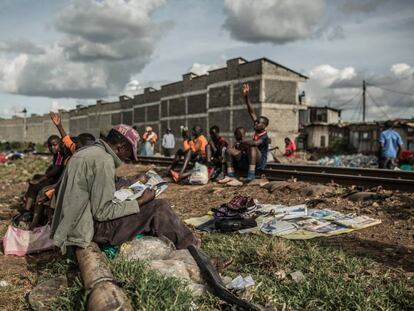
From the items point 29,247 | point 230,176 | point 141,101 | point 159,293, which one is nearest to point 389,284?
point 159,293

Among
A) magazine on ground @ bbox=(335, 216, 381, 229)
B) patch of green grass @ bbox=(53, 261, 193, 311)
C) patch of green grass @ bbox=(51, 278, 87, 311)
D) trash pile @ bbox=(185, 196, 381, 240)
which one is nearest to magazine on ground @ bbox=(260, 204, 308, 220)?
trash pile @ bbox=(185, 196, 381, 240)

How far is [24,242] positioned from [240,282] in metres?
2.91

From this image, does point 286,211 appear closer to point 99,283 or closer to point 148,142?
point 99,283

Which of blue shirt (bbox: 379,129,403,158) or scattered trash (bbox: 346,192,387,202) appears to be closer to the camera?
scattered trash (bbox: 346,192,387,202)

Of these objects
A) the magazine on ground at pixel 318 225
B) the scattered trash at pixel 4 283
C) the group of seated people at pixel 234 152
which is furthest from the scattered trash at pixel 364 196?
the scattered trash at pixel 4 283

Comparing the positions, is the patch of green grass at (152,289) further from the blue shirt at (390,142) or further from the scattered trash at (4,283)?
the blue shirt at (390,142)

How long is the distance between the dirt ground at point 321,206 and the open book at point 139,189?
1.09m

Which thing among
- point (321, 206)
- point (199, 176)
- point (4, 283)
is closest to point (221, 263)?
point (4, 283)

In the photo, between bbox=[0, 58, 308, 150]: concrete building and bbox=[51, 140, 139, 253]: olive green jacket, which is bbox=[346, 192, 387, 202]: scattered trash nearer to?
bbox=[51, 140, 139, 253]: olive green jacket

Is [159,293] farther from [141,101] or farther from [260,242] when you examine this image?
[141,101]

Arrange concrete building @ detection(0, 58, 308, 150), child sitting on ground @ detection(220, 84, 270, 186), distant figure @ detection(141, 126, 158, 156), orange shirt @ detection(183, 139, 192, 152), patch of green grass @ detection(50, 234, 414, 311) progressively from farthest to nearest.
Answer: concrete building @ detection(0, 58, 308, 150), distant figure @ detection(141, 126, 158, 156), orange shirt @ detection(183, 139, 192, 152), child sitting on ground @ detection(220, 84, 270, 186), patch of green grass @ detection(50, 234, 414, 311)

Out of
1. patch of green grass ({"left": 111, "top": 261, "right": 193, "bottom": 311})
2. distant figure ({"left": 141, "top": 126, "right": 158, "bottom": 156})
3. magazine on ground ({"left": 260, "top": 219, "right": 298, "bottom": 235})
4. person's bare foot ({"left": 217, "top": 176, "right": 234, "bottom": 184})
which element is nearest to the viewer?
patch of green grass ({"left": 111, "top": 261, "right": 193, "bottom": 311})

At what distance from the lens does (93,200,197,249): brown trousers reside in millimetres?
4031

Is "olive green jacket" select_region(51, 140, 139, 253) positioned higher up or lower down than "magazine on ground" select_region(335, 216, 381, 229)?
higher up
